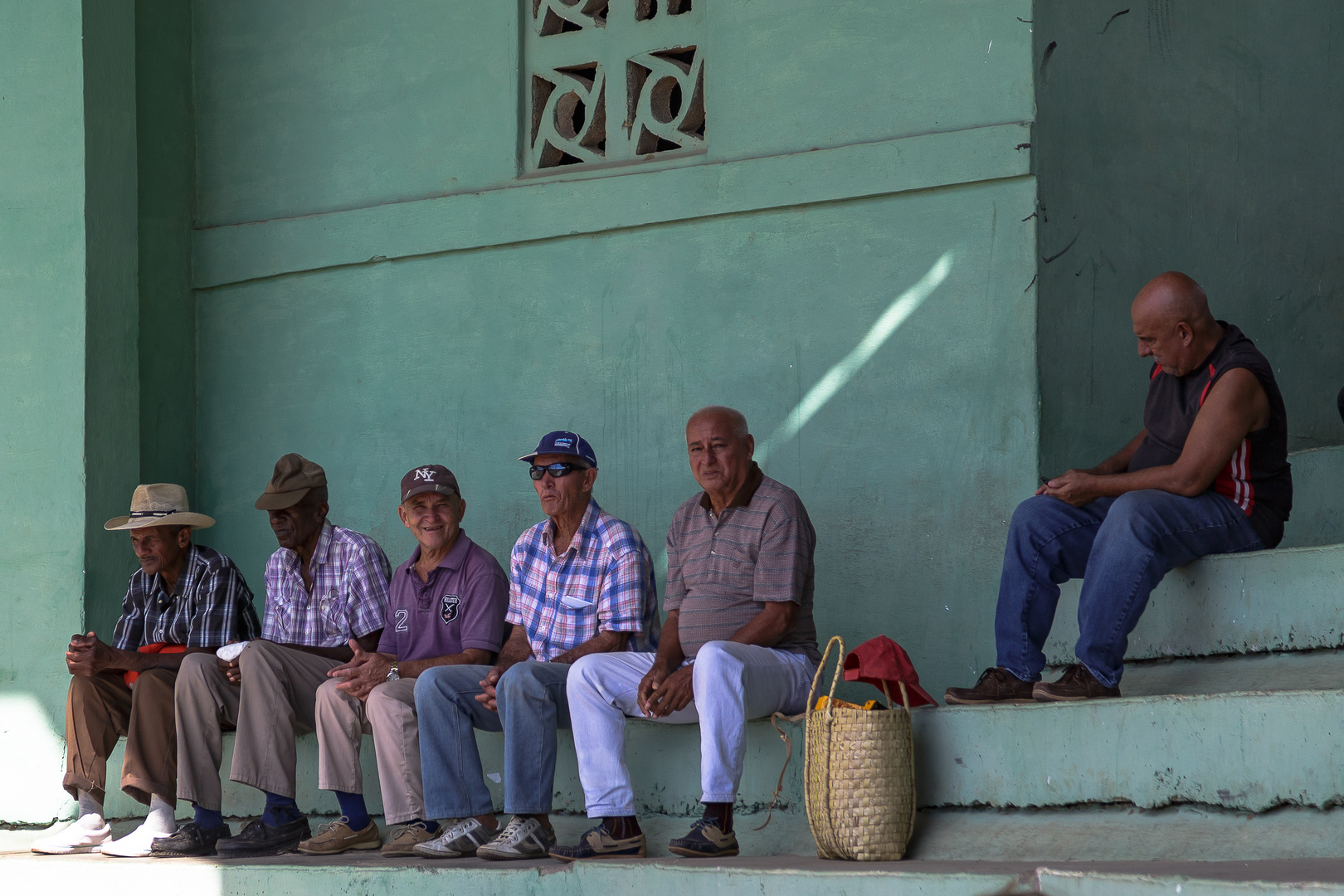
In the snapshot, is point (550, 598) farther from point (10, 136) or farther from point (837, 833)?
point (10, 136)

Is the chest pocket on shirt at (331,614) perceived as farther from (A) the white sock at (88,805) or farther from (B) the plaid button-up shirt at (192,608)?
(A) the white sock at (88,805)

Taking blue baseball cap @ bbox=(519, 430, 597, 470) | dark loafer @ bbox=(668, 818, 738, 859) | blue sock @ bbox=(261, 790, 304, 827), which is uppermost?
blue baseball cap @ bbox=(519, 430, 597, 470)

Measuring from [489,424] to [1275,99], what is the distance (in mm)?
3363

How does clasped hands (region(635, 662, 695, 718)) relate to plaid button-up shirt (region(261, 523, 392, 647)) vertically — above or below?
below

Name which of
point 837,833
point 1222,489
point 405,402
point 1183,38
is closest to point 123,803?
point 405,402

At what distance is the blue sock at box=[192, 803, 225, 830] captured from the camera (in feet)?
17.3

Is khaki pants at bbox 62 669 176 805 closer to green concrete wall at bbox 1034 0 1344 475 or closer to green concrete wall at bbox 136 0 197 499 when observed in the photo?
green concrete wall at bbox 136 0 197 499

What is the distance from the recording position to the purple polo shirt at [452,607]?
528 centimetres

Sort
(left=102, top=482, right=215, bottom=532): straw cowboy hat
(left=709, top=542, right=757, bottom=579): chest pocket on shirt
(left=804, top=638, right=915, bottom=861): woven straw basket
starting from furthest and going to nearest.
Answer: (left=102, top=482, right=215, bottom=532): straw cowboy hat → (left=709, top=542, right=757, bottom=579): chest pocket on shirt → (left=804, top=638, right=915, bottom=861): woven straw basket

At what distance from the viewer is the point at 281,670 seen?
17.3 ft

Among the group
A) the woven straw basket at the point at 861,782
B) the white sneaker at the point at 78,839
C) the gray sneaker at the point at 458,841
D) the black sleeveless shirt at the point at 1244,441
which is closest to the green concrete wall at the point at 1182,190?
the black sleeveless shirt at the point at 1244,441

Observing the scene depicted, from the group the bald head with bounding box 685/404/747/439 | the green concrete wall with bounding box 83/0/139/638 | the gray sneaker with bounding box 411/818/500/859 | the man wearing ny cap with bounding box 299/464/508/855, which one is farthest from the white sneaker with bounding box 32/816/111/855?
the bald head with bounding box 685/404/747/439

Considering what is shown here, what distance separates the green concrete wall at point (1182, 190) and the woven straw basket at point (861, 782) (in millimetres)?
1387

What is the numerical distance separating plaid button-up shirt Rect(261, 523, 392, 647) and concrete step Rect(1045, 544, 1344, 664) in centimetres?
268
